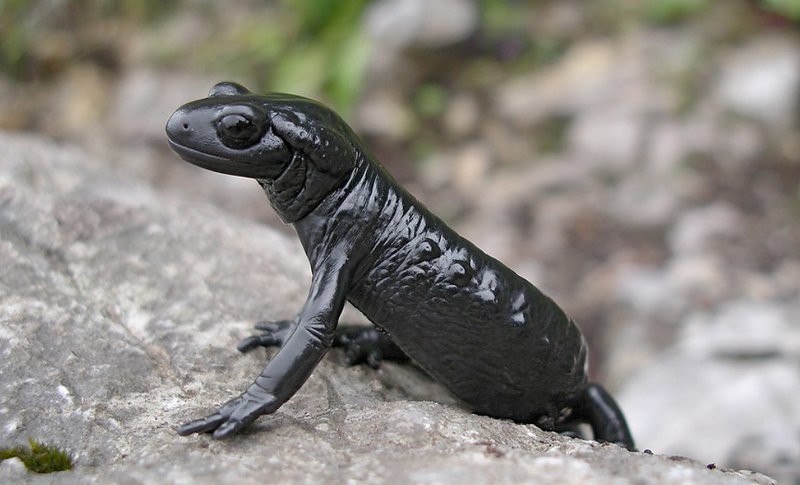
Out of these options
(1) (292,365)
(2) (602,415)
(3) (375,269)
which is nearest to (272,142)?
(3) (375,269)

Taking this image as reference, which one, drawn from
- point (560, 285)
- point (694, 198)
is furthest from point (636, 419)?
point (694, 198)

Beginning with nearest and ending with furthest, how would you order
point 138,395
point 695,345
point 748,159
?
point 138,395
point 695,345
point 748,159

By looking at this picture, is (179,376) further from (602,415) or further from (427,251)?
(602,415)

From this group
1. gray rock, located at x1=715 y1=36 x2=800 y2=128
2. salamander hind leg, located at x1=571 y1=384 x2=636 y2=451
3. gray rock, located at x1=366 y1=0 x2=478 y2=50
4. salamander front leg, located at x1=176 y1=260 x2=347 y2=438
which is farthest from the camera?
gray rock, located at x1=366 y1=0 x2=478 y2=50

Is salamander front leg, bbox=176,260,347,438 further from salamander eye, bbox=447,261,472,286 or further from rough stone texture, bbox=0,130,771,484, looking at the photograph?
salamander eye, bbox=447,261,472,286

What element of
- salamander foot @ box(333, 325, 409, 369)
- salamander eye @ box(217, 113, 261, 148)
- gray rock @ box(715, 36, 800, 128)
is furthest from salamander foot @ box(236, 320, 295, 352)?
gray rock @ box(715, 36, 800, 128)

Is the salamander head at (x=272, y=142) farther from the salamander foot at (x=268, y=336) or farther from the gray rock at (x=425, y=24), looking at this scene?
the gray rock at (x=425, y=24)

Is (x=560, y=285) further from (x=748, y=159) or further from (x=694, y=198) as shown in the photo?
(x=748, y=159)
